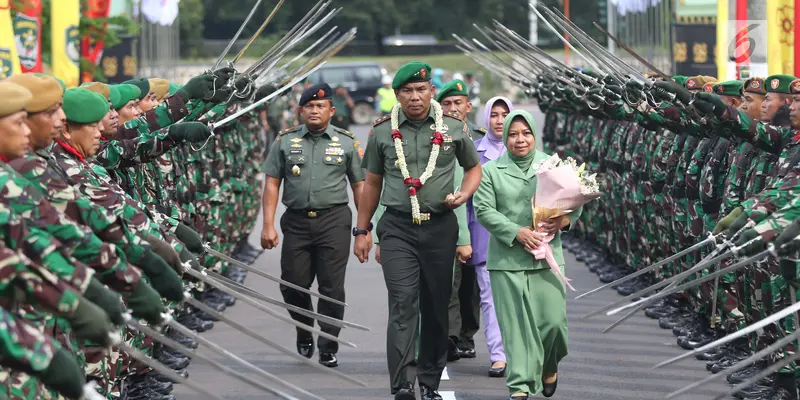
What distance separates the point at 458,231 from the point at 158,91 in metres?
3.57

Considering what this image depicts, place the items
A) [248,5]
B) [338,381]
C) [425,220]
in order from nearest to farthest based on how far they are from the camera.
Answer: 1. [425,220]
2. [338,381]
3. [248,5]

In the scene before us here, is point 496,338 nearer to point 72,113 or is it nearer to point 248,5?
point 72,113

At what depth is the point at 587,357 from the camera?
10.2m

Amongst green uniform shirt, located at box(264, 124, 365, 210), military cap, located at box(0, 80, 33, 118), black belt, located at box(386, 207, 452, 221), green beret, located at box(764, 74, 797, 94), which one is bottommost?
black belt, located at box(386, 207, 452, 221)

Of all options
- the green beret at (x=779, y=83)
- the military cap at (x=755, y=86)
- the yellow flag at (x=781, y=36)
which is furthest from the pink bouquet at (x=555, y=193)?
the yellow flag at (x=781, y=36)

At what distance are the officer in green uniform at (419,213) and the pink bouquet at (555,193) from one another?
0.39 metres

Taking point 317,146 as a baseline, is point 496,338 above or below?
below

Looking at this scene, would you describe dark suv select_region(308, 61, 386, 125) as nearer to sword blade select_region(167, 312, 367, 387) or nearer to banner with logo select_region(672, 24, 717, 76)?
banner with logo select_region(672, 24, 717, 76)

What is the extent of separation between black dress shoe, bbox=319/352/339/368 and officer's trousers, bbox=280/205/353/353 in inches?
1.9

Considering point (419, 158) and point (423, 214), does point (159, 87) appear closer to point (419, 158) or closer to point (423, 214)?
point (419, 158)

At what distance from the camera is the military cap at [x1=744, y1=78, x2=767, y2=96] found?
9.74m

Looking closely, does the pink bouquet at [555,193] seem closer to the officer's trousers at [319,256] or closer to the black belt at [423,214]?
the black belt at [423,214]

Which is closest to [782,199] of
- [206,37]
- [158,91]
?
[158,91]

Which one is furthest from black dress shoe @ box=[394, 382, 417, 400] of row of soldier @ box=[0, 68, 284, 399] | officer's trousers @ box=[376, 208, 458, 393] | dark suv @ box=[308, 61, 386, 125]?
dark suv @ box=[308, 61, 386, 125]
